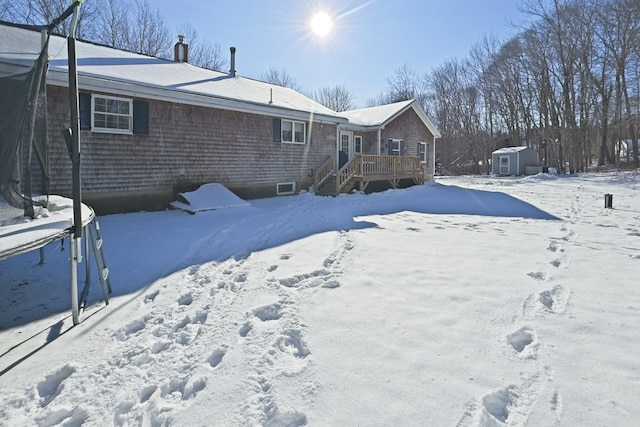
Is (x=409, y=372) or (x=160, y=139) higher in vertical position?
(x=160, y=139)

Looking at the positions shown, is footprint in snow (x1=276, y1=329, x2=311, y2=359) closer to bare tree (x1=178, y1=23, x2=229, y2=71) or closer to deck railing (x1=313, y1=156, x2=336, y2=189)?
deck railing (x1=313, y1=156, x2=336, y2=189)

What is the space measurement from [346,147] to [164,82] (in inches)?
372

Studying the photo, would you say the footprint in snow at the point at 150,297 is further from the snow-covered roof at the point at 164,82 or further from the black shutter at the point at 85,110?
the black shutter at the point at 85,110

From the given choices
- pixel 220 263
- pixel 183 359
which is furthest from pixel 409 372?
pixel 220 263

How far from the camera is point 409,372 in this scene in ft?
7.41

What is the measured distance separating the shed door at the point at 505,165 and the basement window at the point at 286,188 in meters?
23.0

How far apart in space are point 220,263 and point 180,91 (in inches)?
249

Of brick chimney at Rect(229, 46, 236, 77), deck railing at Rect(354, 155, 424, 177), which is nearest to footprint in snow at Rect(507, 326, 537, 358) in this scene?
deck railing at Rect(354, 155, 424, 177)

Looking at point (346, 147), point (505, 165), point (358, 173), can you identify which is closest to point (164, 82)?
point (358, 173)

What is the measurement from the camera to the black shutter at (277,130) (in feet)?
40.4

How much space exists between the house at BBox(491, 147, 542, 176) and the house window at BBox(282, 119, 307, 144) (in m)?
22.3

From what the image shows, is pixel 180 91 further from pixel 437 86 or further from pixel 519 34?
pixel 437 86

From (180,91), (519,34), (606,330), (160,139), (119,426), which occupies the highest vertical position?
(519,34)

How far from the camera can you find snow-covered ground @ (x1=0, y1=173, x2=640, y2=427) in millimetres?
1967
